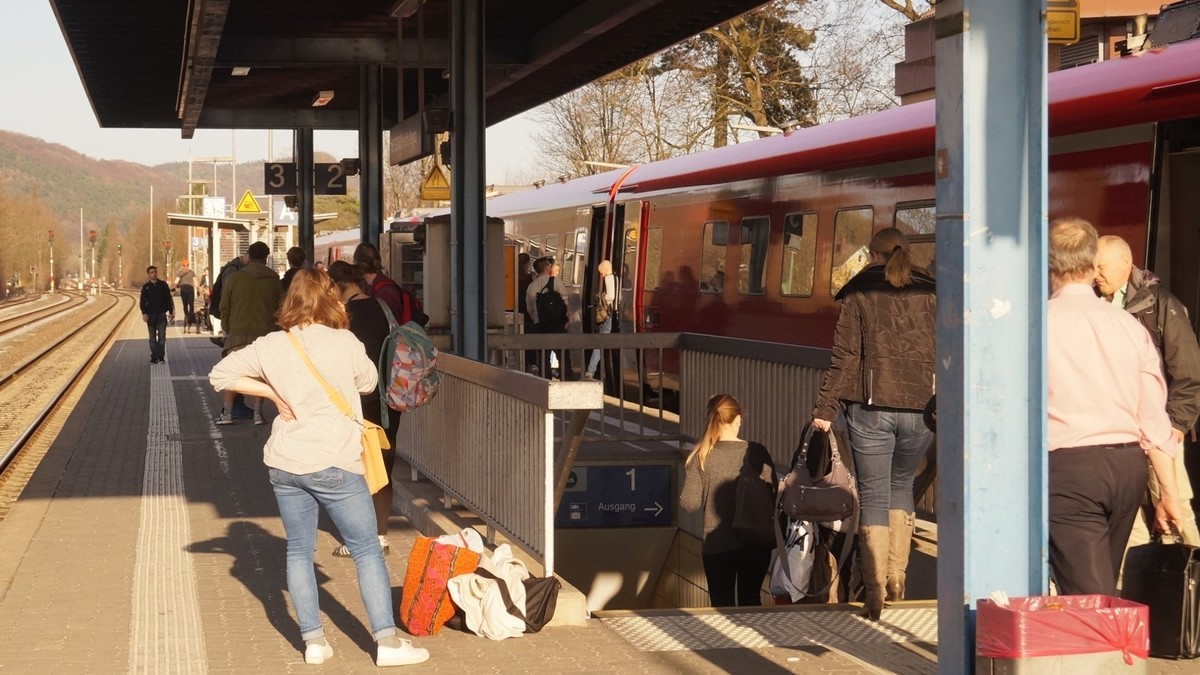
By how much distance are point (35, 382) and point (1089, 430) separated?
25.3 m

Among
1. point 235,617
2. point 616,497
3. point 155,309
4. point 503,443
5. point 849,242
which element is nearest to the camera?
point 235,617

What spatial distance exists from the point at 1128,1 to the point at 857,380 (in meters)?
27.3

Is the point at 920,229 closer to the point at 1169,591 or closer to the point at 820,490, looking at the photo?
the point at 820,490

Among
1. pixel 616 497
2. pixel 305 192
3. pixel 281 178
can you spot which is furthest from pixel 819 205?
pixel 281 178

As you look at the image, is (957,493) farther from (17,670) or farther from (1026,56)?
(17,670)

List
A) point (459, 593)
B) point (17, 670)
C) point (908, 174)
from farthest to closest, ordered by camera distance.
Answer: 1. point (908, 174)
2. point (459, 593)
3. point (17, 670)

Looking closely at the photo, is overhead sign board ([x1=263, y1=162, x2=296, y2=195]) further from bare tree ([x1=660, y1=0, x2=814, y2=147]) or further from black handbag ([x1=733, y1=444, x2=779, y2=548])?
bare tree ([x1=660, y1=0, x2=814, y2=147])

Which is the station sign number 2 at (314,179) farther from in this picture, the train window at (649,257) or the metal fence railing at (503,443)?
the metal fence railing at (503,443)

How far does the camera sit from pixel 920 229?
1209 cm

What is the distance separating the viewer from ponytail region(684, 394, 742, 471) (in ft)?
30.5

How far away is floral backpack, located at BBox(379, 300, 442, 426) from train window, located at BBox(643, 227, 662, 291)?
402 inches

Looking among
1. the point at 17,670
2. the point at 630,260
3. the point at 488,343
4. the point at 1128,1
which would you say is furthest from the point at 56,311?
the point at 17,670

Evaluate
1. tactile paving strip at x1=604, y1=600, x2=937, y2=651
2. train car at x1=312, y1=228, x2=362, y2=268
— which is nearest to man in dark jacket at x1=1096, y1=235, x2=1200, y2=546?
tactile paving strip at x1=604, y1=600, x2=937, y2=651

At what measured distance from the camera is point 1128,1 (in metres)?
32.4
